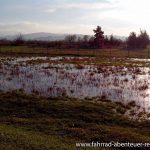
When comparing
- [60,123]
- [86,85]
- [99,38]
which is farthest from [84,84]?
[99,38]

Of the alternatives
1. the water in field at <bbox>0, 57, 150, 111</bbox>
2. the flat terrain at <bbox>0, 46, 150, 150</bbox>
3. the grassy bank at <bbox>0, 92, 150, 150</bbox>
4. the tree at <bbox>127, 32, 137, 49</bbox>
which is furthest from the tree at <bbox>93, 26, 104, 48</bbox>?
the grassy bank at <bbox>0, 92, 150, 150</bbox>

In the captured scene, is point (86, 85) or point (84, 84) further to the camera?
point (84, 84)

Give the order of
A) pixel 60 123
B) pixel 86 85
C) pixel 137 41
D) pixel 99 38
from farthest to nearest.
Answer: pixel 137 41, pixel 99 38, pixel 86 85, pixel 60 123

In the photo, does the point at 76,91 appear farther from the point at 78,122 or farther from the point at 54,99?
the point at 78,122

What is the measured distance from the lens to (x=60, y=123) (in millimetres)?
12648

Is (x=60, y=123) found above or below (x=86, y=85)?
below

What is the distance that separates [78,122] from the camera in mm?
13047

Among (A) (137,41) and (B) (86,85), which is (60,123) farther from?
(A) (137,41)

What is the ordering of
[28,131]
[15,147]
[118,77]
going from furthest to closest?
1. [118,77]
2. [28,131]
3. [15,147]

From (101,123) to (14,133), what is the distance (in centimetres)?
370

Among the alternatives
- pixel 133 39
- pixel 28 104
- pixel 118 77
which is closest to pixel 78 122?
pixel 28 104

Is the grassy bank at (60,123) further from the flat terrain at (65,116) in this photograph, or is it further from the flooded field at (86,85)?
the flooded field at (86,85)

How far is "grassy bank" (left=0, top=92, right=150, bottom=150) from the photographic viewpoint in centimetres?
1018

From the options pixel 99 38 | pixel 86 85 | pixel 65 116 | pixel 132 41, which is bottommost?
pixel 65 116
